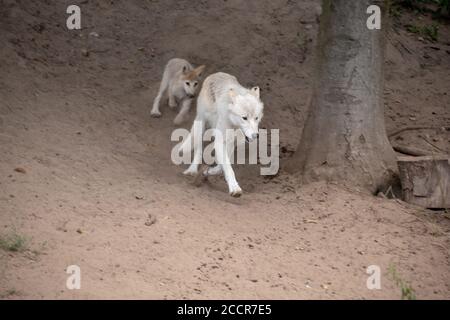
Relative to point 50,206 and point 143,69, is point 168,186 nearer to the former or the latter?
point 50,206

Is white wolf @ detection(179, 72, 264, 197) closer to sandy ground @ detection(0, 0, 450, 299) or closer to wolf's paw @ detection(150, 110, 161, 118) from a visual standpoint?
sandy ground @ detection(0, 0, 450, 299)

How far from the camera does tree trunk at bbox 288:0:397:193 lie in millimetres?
6402

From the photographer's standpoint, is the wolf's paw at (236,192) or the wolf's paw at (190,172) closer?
the wolf's paw at (236,192)

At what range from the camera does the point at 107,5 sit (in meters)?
10.1

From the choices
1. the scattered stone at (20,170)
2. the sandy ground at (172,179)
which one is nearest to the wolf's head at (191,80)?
the sandy ground at (172,179)

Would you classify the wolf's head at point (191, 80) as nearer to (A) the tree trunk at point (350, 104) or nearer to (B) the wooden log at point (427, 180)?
(A) the tree trunk at point (350, 104)

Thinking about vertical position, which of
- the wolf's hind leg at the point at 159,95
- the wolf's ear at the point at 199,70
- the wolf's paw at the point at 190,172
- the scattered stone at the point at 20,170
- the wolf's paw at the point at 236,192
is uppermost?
the wolf's ear at the point at 199,70

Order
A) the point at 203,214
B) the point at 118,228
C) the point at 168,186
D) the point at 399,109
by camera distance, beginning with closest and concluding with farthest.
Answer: the point at 118,228 → the point at 203,214 → the point at 168,186 → the point at 399,109

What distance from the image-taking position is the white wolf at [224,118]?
6.49 m

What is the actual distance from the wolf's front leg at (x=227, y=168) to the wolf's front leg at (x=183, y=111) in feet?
5.30

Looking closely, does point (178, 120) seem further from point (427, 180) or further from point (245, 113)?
point (427, 180)

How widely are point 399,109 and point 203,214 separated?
3.98 meters

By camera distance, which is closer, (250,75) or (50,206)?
(50,206)

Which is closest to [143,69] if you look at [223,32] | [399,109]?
[223,32]
